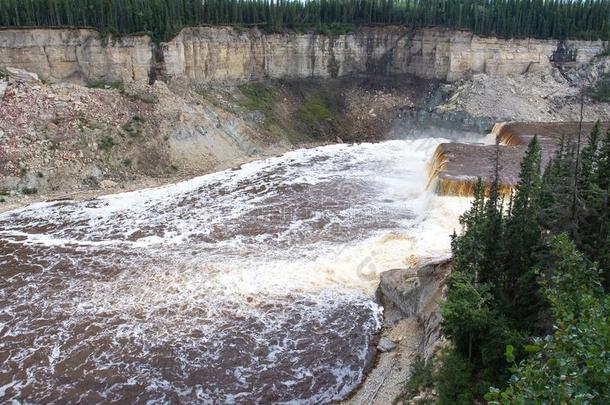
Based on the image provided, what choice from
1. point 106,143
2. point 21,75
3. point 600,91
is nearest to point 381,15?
point 600,91

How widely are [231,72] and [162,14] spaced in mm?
10165

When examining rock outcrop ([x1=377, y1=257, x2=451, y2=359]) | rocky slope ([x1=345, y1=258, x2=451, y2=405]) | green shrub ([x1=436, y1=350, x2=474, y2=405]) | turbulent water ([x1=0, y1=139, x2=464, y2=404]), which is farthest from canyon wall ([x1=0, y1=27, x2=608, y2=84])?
green shrub ([x1=436, y1=350, x2=474, y2=405])

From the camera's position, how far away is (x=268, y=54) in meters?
68.7

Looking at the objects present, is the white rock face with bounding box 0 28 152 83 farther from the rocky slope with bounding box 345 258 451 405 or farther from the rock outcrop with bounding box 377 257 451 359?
the rock outcrop with bounding box 377 257 451 359

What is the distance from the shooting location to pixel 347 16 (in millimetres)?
76188

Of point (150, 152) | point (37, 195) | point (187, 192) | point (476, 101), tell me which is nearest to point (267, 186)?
point (187, 192)

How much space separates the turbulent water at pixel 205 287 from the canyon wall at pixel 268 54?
1674 centimetres

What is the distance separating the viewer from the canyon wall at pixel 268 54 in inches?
2082

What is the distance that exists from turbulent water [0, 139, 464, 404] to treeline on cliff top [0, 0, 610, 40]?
2304 cm

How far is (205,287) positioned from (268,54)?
45.6m

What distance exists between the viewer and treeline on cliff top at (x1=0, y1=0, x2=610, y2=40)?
197 ft

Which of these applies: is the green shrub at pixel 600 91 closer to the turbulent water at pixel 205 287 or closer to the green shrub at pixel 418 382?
the turbulent water at pixel 205 287

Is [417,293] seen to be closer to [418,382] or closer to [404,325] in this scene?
[404,325]

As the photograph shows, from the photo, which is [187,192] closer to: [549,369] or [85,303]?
[85,303]
